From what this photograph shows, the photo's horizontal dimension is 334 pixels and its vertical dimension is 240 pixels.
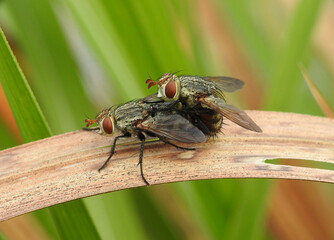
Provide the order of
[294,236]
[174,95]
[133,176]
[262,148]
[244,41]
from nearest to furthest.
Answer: [133,176] < [262,148] < [174,95] < [294,236] < [244,41]

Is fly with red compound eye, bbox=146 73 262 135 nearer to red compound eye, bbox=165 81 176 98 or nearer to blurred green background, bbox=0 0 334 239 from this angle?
red compound eye, bbox=165 81 176 98

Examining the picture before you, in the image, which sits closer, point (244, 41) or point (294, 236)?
point (294, 236)

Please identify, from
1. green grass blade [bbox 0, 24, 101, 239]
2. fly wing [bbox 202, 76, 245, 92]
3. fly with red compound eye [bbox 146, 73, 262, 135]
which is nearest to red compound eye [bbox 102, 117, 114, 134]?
fly with red compound eye [bbox 146, 73, 262, 135]

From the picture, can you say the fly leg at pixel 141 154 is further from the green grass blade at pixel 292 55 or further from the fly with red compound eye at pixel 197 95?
the green grass blade at pixel 292 55

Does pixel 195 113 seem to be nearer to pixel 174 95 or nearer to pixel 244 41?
pixel 174 95

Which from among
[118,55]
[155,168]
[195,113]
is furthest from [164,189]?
[155,168]

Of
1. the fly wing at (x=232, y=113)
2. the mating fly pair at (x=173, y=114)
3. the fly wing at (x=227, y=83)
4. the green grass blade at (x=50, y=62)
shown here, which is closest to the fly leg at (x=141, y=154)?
the mating fly pair at (x=173, y=114)
